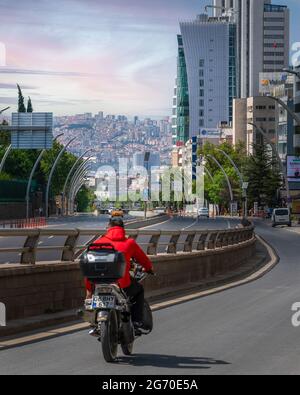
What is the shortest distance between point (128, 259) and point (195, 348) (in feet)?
5.48

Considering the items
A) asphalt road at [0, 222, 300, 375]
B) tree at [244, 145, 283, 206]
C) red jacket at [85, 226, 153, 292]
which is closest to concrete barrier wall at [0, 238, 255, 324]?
asphalt road at [0, 222, 300, 375]

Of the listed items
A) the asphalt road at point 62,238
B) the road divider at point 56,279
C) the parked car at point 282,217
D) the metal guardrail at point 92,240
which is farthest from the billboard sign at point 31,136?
the road divider at point 56,279

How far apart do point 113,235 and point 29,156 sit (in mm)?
150630

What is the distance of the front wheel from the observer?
1243 centimetres

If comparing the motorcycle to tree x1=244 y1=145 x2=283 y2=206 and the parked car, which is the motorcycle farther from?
tree x1=244 y1=145 x2=283 y2=206

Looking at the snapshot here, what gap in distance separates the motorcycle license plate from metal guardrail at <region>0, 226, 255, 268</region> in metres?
4.45

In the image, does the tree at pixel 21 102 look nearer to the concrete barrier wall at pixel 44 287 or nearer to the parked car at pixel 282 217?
the parked car at pixel 282 217

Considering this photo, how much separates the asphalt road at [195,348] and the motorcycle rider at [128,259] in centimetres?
52

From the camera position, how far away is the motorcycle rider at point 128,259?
1323cm

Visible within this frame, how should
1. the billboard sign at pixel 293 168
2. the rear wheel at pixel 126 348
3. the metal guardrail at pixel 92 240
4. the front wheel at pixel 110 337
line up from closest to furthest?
1. the front wheel at pixel 110 337
2. the rear wheel at pixel 126 348
3. the metal guardrail at pixel 92 240
4. the billboard sign at pixel 293 168

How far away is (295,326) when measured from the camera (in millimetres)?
17234

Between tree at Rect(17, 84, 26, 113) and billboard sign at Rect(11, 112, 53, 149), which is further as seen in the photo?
tree at Rect(17, 84, 26, 113)

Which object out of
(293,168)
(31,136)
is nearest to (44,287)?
(31,136)

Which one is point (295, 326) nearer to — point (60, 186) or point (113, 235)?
point (113, 235)
